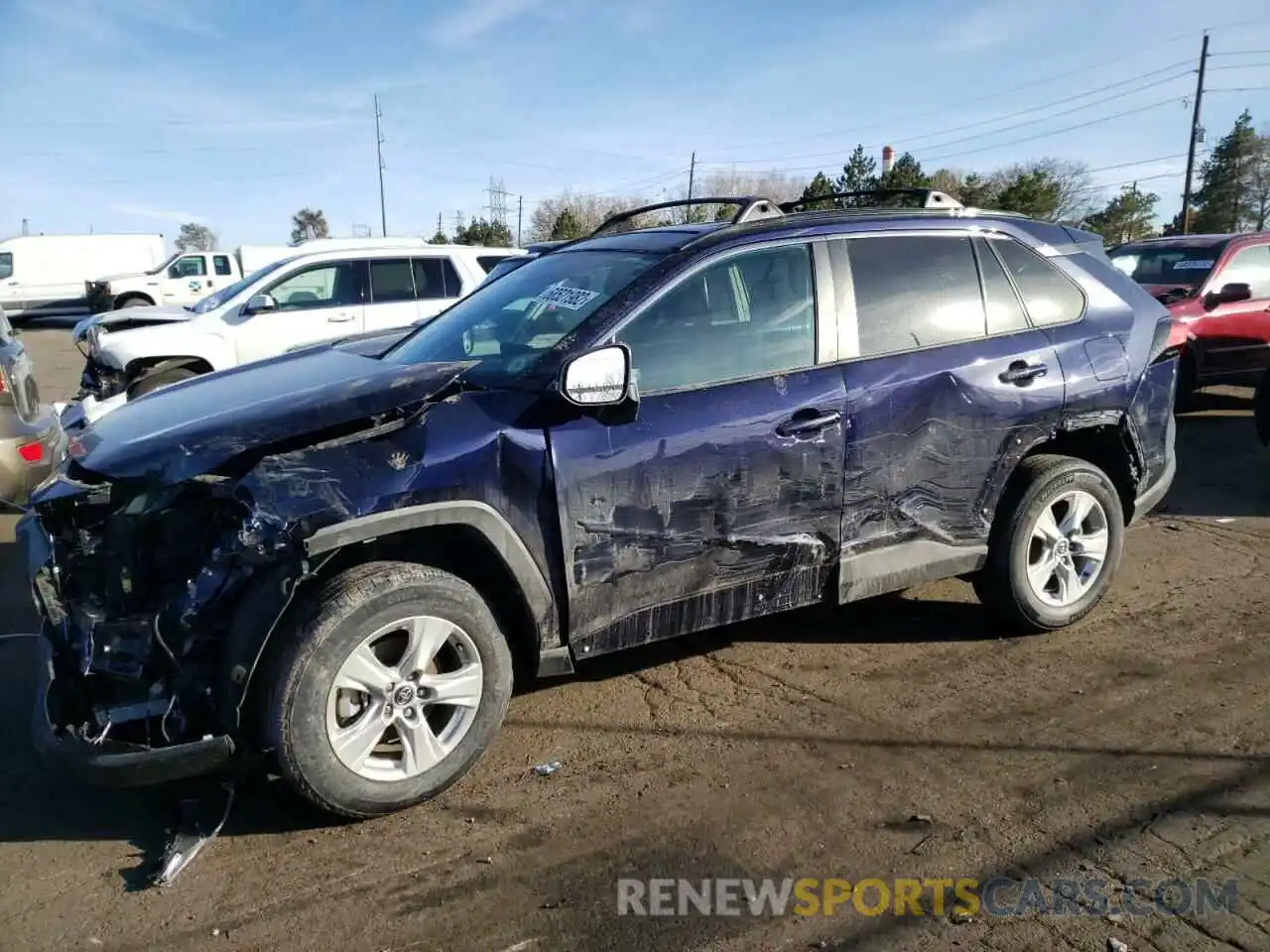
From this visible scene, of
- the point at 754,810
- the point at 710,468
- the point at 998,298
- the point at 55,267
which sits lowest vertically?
the point at 754,810

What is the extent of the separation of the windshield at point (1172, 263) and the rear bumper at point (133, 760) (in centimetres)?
964

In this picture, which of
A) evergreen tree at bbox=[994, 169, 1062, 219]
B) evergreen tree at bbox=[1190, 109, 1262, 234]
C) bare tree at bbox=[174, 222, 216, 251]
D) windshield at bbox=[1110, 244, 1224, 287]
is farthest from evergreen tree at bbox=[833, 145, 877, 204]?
bare tree at bbox=[174, 222, 216, 251]

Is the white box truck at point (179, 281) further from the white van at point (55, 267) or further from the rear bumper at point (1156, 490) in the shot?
the rear bumper at point (1156, 490)

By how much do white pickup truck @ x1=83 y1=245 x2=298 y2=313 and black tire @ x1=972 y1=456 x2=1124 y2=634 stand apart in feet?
74.6

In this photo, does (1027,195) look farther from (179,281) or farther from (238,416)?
(238,416)

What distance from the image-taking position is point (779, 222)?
13.4 ft

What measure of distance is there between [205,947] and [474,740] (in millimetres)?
984

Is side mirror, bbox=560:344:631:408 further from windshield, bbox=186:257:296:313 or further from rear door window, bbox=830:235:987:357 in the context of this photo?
windshield, bbox=186:257:296:313

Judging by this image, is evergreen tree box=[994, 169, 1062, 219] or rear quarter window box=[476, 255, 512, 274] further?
evergreen tree box=[994, 169, 1062, 219]

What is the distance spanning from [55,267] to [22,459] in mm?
28350

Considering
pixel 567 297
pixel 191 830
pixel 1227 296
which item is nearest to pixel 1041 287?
pixel 567 297

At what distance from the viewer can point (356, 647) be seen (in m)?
2.94

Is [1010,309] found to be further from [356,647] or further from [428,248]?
[428,248]

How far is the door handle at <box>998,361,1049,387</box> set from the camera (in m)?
4.20
